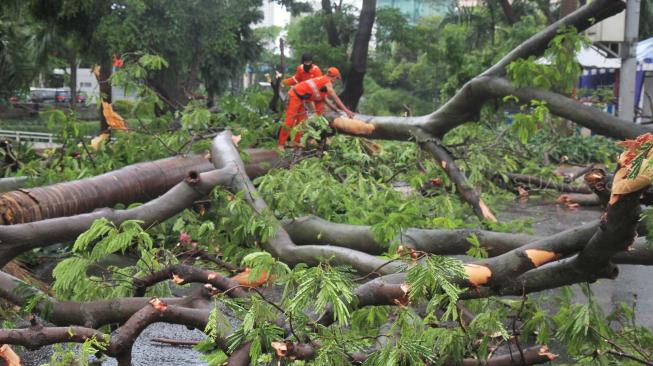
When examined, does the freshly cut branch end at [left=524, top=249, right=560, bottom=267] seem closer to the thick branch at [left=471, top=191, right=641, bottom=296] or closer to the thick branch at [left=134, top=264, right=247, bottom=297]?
the thick branch at [left=471, top=191, right=641, bottom=296]

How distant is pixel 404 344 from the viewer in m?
2.82

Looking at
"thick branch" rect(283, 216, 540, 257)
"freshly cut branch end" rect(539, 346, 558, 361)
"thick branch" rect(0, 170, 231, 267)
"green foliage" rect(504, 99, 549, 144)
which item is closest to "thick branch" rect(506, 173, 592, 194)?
"green foliage" rect(504, 99, 549, 144)

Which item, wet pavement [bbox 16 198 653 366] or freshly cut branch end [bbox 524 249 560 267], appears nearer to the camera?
freshly cut branch end [bbox 524 249 560 267]

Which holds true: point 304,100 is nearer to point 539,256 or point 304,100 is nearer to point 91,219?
point 91,219

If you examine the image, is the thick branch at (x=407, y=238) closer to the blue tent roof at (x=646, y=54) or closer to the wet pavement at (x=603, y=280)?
the wet pavement at (x=603, y=280)

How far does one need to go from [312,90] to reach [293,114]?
1.00 ft

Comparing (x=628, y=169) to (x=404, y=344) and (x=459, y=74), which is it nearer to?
(x=404, y=344)

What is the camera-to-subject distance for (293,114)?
8.23m

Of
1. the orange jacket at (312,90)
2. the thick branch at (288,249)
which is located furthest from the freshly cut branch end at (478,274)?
the orange jacket at (312,90)

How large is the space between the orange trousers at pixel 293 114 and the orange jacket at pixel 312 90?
72 mm

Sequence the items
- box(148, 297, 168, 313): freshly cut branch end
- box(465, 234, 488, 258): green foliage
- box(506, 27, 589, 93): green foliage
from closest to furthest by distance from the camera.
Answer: box(148, 297, 168, 313): freshly cut branch end → box(465, 234, 488, 258): green foliage → box(506, 27, 589, 93): green foliage

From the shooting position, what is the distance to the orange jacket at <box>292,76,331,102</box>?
8164mm

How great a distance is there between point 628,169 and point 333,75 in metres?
6.24

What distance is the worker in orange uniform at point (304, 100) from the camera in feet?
26.5
